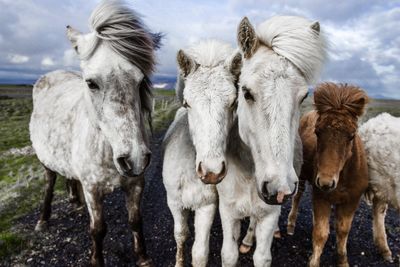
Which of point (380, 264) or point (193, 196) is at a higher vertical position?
point (193, 196)

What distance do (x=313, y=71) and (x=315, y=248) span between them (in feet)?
9.57

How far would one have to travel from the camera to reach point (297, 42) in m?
2.75

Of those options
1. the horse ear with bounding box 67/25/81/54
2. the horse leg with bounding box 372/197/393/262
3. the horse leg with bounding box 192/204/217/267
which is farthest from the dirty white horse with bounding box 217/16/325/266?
the horse leg with bounding box 372/197/393/262

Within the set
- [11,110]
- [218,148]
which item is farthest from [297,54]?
[11,110]

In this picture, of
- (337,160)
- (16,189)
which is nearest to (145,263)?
(337,160)

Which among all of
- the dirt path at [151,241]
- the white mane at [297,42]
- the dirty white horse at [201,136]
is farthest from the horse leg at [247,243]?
the white mane at [297,42]

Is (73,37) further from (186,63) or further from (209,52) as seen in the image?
(209,52)

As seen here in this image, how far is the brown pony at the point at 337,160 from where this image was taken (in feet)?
12.5

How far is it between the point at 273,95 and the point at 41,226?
5.40m

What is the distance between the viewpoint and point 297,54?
2697mm

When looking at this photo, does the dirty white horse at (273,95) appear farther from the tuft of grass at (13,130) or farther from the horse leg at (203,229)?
the tuft of grass at (13,130)

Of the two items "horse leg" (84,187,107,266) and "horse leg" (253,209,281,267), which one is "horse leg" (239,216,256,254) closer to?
"horse leg" (253,209,281,267)

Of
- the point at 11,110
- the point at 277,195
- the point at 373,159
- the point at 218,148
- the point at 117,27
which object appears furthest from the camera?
the point at 11,110

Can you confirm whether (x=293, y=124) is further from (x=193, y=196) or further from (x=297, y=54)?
(x=193, y=196)
